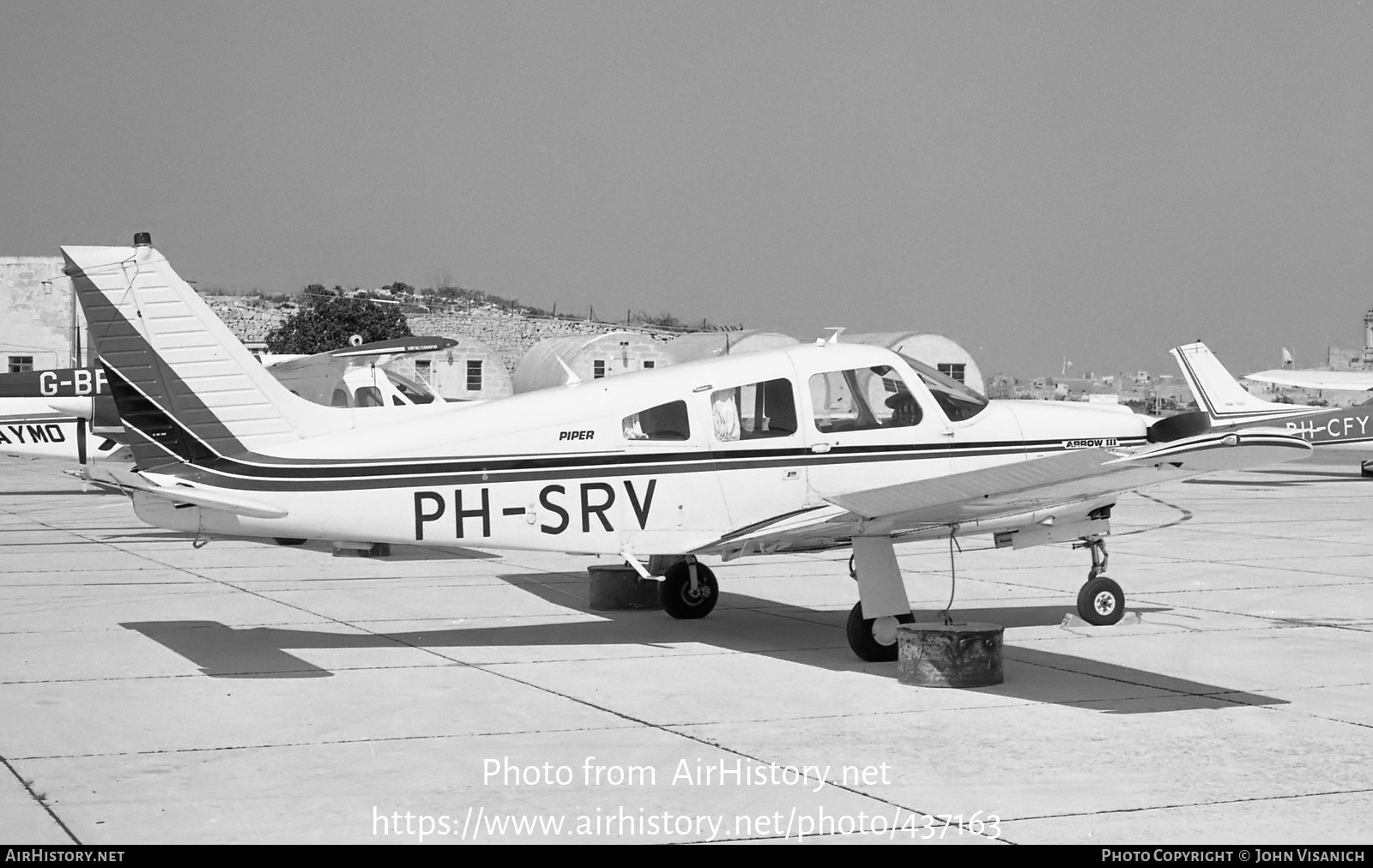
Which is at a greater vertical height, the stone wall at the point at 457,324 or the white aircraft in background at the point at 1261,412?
the stone wall at the point at 457,324

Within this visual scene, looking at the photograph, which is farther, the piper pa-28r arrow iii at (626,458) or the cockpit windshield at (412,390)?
the cockpit windshield at (412,390)

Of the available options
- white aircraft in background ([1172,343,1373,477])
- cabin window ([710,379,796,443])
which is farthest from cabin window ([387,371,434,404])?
white aircraft in background ([1172,343,1373,477])

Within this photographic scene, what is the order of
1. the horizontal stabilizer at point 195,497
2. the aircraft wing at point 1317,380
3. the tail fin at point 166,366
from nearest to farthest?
the horizontal stabilizer at point 195,497 < the tail fin at point 166,366 < the aircraft wing at point 1317,380

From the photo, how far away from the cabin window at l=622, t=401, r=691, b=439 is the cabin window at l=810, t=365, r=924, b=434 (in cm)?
105

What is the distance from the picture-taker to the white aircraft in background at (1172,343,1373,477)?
104ft

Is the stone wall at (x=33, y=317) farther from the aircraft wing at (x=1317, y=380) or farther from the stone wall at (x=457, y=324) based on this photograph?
the aircraft wing at (x=1317, y=380)

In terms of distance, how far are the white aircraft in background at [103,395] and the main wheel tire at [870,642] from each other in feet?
32.5

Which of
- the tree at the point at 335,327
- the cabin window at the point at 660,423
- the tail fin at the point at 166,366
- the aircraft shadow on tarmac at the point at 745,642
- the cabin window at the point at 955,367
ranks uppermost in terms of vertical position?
the tree at the point at 335,327

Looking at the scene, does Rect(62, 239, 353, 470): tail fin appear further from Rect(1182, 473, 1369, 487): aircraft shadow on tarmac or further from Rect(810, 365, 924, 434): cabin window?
Rect(1182, 473, 1369, 487): aircraft shadow on tarmac

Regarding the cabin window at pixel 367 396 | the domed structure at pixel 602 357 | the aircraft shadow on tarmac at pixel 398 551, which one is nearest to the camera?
the aircraft shadow on tarmac at pixel 398 551

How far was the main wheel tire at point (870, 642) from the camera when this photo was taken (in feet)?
34.1

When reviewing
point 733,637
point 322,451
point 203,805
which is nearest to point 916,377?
point 733,637

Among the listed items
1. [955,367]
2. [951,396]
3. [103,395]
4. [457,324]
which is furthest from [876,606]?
[457,324]

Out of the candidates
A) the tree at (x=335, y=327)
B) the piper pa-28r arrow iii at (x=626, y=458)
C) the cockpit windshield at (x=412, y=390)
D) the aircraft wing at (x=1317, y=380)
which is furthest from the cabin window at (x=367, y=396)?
the tree at (x=335, y=327)
